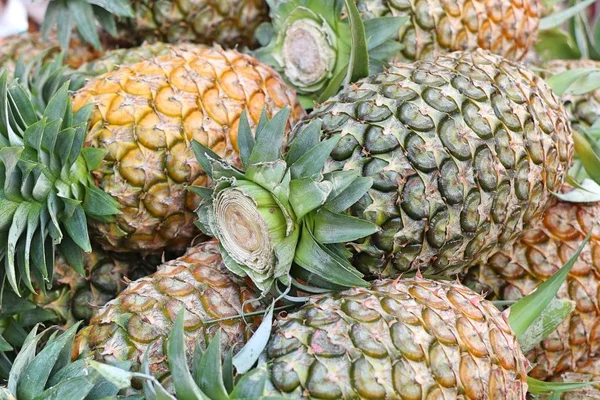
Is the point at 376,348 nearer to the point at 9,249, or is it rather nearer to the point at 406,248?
the point at 406,248

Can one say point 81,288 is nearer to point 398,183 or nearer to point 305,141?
point 305,141

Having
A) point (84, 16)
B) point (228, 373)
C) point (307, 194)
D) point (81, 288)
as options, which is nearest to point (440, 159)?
point (307, 194)

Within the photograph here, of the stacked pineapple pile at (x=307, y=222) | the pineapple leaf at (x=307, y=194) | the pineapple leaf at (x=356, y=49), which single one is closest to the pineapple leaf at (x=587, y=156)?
the stacked pineapple pile at (x=307, y=222)

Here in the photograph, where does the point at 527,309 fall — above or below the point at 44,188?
below

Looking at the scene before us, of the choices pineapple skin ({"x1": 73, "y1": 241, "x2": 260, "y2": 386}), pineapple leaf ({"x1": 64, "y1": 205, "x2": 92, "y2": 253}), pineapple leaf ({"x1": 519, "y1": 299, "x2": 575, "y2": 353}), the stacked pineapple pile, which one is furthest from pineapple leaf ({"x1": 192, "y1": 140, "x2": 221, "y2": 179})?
pineapple leaf ({"x1": 519, "y1": 299, "x2": 575, "y2": 353})

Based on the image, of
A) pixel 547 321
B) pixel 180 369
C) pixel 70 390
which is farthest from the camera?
pixel 547 321

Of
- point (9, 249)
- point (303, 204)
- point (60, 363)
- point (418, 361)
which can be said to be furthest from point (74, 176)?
point (418, 361)

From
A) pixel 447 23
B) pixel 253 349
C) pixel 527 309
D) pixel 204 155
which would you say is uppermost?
pixel 447 23
